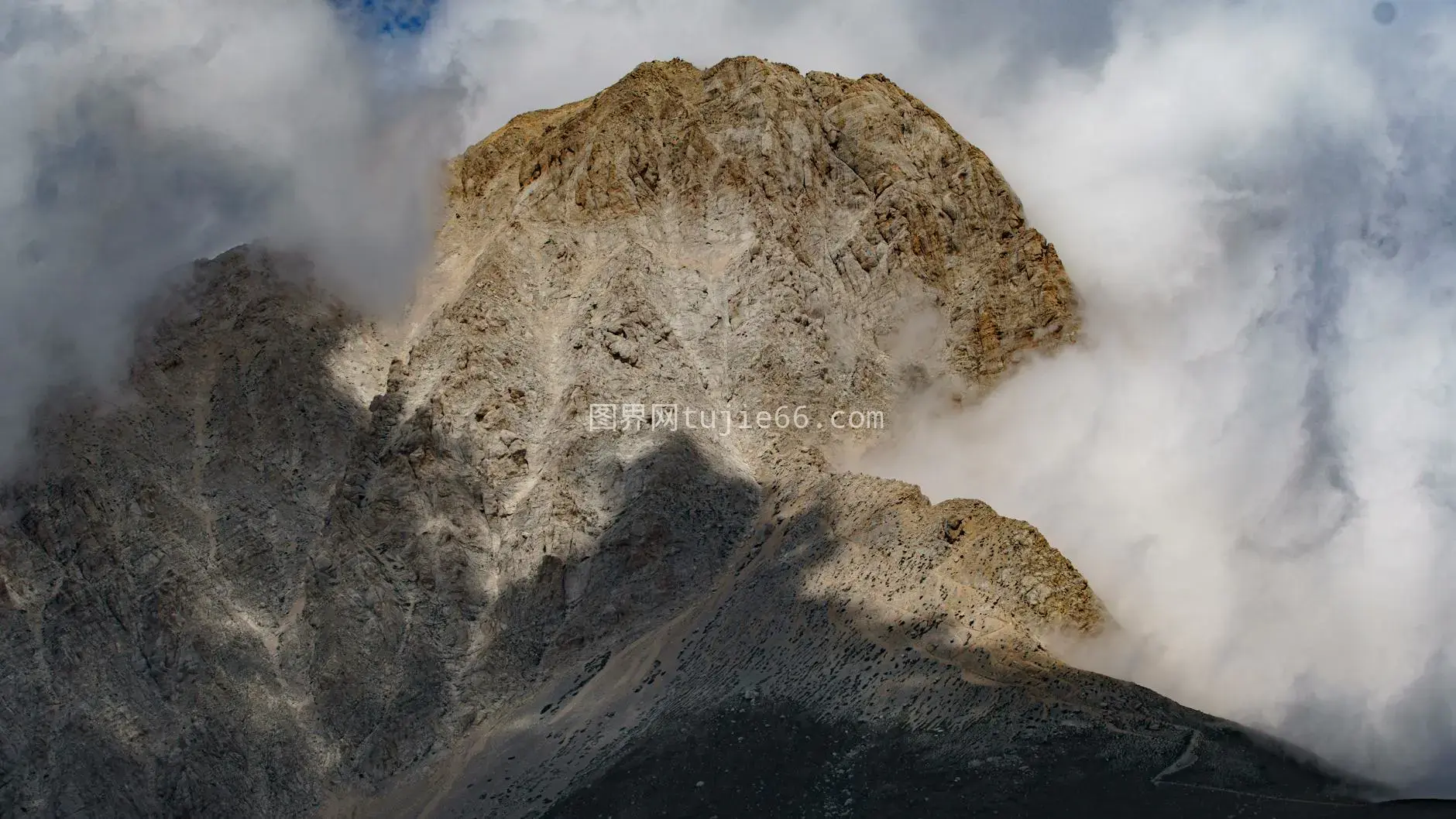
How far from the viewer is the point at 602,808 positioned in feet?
230

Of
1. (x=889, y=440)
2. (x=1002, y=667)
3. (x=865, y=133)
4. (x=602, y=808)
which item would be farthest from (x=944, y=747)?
(x=865, y=133)

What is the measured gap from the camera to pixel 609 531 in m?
89.6

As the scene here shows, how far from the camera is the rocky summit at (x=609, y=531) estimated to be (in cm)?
6925

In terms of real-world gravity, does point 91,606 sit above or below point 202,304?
below

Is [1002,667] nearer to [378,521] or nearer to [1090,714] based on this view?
[1090,714]

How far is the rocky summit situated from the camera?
227 ft

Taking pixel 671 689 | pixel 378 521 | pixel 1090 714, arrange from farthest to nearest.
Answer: pixel 378 521, pixel 671 689, pixel 1090 714

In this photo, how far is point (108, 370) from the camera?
9738cm

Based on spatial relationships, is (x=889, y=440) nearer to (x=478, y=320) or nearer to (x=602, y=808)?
(x=478, y=320)

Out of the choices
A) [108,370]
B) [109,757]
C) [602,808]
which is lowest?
[602,808]

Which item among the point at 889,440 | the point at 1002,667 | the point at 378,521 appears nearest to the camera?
the point at 1002,667

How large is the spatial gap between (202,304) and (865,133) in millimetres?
43410

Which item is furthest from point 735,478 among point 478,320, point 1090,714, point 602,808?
point 1090,714

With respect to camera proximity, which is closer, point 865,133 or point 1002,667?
point 1002,667
